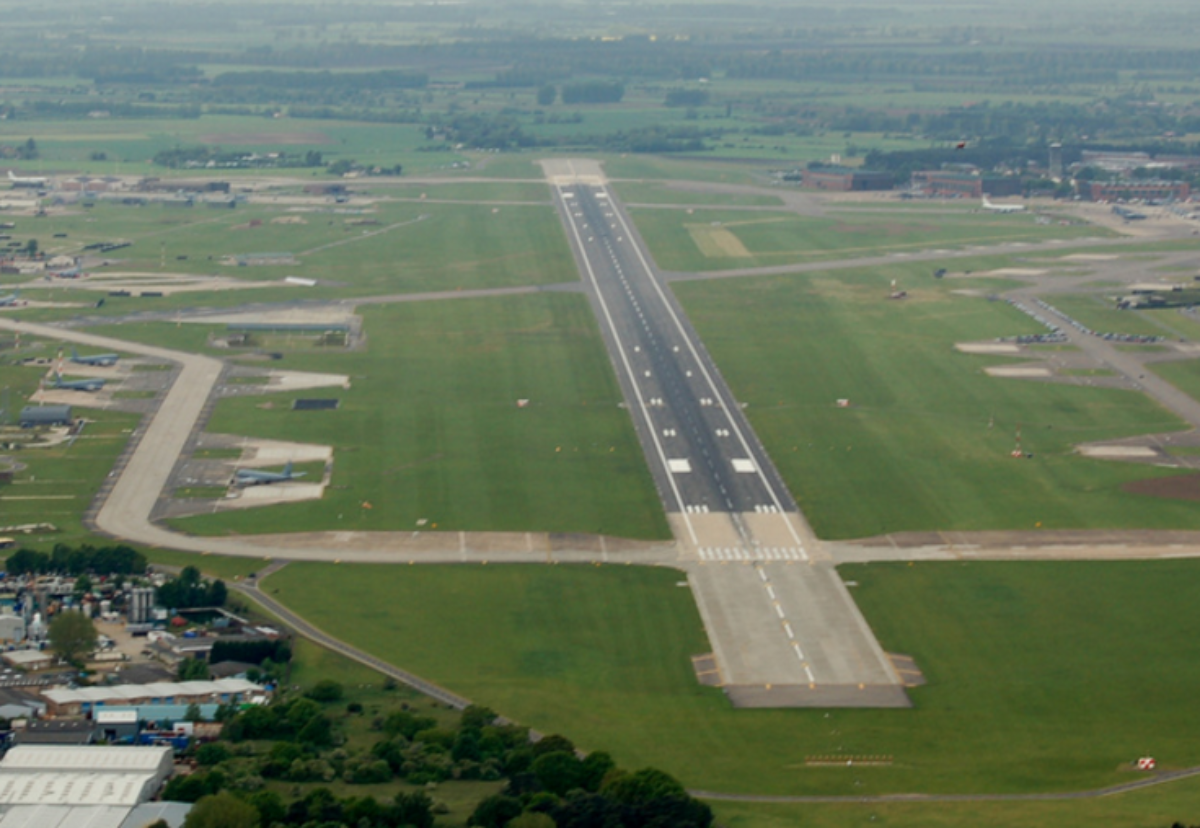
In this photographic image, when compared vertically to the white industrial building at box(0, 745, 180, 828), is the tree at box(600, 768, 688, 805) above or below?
above

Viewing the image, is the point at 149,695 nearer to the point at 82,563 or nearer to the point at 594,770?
the point at 82,563

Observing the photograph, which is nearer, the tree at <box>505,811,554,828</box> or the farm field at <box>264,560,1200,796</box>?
the tree at <box>505,811,554,828</box>

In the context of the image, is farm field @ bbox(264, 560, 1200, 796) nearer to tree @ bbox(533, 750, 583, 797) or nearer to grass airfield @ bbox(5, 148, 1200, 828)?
grass airfield @ bbox(5, 148, 1200, 828)

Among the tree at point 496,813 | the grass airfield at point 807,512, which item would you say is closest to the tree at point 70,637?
the grass airfield at point 807,512

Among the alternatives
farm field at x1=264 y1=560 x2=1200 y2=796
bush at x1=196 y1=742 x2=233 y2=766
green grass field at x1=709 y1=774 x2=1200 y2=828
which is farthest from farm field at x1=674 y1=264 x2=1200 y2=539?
bush at x1=196 y1=742 x2=233 y2=766

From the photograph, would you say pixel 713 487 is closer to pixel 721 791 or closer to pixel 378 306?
pixel 721 791

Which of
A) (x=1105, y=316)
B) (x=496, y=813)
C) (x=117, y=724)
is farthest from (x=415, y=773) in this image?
(x=1105, y=316)
